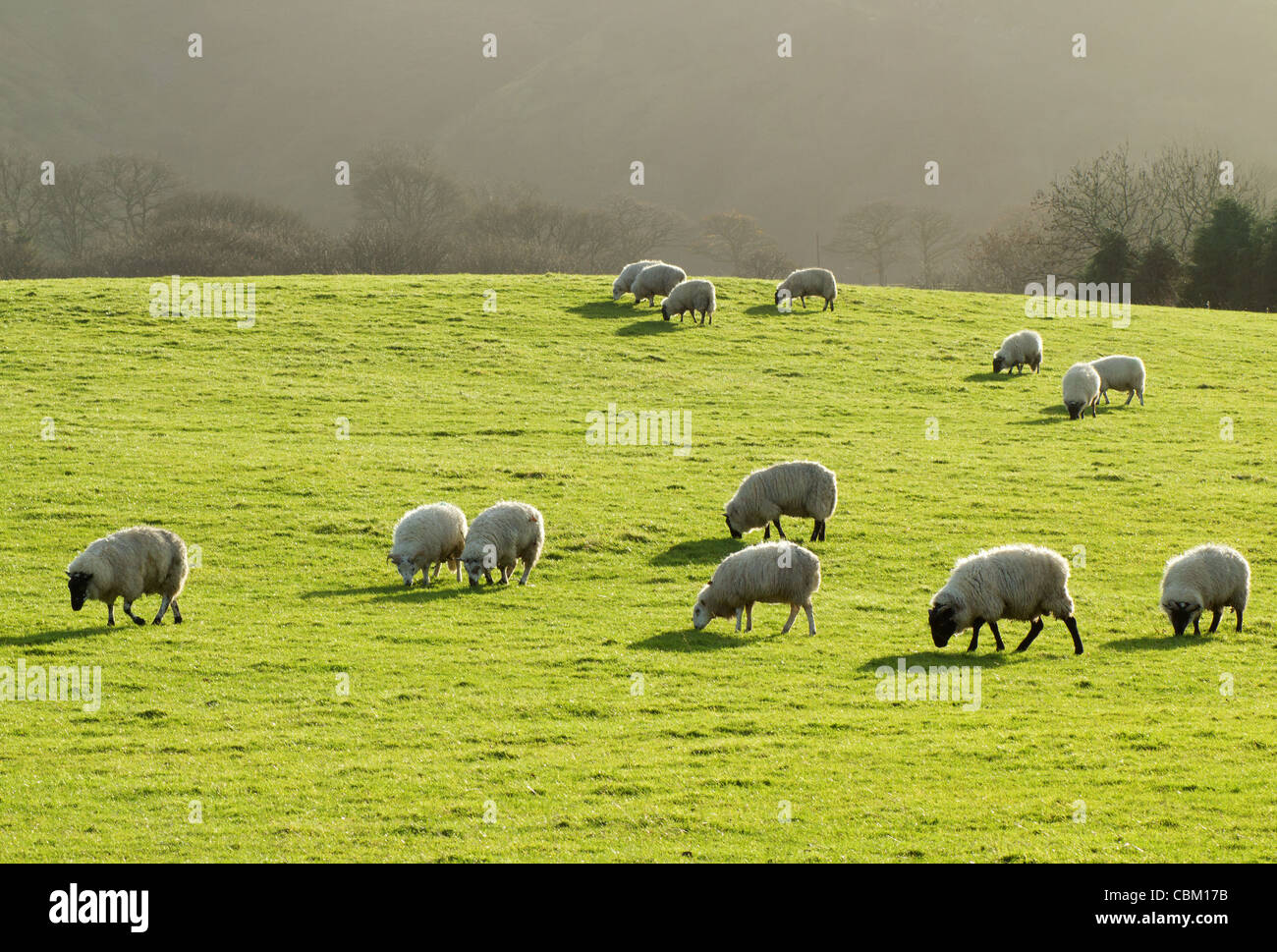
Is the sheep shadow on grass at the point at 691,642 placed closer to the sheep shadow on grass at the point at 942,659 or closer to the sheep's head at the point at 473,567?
the sheep shadow on grass at the point at 942,659

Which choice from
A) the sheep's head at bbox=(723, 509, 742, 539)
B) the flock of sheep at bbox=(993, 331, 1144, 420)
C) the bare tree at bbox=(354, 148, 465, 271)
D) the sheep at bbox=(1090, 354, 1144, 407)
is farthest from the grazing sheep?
the bare tree at bbox=(354, 148, 465, 271)

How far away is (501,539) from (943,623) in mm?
7638

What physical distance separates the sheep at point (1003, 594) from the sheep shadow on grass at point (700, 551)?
239 inches

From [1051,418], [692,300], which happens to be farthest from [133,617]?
[692,300]

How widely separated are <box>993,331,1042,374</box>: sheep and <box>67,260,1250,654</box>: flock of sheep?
20.0 meters

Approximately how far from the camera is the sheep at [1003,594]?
16.1m

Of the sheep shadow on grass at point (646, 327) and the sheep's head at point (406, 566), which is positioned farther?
the sheep shadow on grass at point (646, 327)

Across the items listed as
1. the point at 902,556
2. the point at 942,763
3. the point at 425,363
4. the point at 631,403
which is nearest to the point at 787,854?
the point at 942,763

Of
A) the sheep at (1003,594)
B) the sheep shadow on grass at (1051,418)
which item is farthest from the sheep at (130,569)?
the sheep shadow on grass at (1051,418)

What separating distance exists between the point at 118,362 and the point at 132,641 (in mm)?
23196

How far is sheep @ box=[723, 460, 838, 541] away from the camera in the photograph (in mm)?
22516

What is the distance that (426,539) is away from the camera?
20625mm

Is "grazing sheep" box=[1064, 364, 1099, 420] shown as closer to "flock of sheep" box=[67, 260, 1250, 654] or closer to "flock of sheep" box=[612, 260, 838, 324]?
"flock of sheep" box=[612, 260, 838, 324]

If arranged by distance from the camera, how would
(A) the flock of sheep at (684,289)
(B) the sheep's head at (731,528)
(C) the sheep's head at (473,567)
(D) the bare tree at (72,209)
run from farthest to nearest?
(D) the bare tree at (72,209) < (A) the flock of sheep at (684,289) < (B) the sheep's head at (731,528) < (C) the sheep's head at (473,567)
